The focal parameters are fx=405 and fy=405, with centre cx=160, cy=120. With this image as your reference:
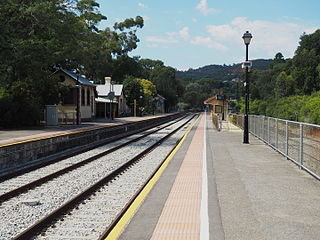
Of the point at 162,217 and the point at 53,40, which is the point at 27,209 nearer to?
the point at 162,217

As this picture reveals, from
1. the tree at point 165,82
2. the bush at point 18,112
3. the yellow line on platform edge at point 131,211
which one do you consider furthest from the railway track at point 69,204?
the tree at point 165,82

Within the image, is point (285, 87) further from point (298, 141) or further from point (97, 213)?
point (97, 213)

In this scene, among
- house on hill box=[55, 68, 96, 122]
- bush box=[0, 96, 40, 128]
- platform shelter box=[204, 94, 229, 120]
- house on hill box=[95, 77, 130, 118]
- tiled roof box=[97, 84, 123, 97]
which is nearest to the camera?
bush box=[0, 96, 40, 128]

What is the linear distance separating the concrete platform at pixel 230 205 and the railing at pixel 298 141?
33 cm

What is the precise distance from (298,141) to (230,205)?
16.9 ft

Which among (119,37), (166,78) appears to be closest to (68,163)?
(119,37)

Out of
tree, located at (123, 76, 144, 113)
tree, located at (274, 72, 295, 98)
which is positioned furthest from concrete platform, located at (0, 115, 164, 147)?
tree, located at (274, 72, 295, 98)

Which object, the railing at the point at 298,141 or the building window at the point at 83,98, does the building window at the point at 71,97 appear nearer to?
the building window at the point at 83,98

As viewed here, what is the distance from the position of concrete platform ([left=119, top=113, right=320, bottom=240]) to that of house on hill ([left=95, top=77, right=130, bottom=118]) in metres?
48.7

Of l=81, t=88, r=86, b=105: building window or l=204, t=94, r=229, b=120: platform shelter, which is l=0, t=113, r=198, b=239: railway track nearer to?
l=204, t=94, r=229, b=120: platform shelter

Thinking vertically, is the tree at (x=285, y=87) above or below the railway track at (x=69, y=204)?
above

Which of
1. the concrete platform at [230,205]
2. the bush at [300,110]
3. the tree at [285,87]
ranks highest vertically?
the tree at [285,87]

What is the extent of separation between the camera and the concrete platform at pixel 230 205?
5562 mm

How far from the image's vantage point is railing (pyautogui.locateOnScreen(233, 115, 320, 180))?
381 inches
